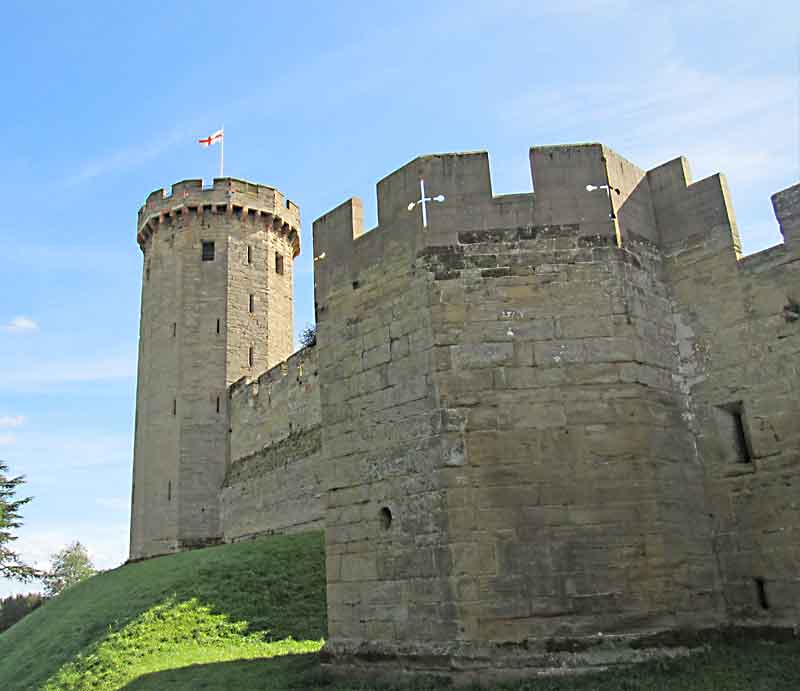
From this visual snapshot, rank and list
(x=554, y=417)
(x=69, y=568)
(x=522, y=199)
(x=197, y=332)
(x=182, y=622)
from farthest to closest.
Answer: (x=69, y=568)
(x=197, y=332)
(x=182, y=622)
(x=522, y=199)
(x=554, y=417)

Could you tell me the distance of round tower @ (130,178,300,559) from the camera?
27.6 m

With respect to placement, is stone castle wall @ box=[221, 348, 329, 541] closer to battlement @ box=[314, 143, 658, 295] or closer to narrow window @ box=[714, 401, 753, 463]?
battlement @ box=[314, 143, 658, 295]

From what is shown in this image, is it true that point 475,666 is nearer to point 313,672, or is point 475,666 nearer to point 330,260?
point 313,672

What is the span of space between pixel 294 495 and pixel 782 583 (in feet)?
55.1

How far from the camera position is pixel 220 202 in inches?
1190

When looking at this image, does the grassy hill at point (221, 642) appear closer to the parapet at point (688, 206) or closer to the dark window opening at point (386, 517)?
the dark window opening at point (386, 517)

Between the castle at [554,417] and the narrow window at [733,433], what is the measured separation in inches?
0.9

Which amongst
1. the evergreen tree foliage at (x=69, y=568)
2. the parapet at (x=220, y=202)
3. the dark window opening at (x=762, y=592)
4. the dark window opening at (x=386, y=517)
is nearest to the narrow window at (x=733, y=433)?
the dark window opening at (x=762, y=592)

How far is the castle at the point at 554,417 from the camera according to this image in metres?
7.05

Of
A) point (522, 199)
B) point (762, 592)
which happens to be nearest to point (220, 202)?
point (522, 199)

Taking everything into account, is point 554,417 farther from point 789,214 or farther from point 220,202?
point 220,202

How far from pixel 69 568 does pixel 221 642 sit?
2008 inches

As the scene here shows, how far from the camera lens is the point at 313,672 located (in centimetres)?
829

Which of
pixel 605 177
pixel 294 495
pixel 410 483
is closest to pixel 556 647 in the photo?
pixel 410 483
